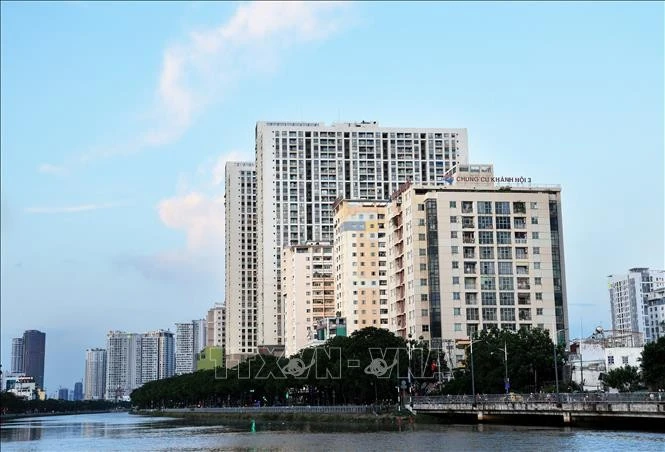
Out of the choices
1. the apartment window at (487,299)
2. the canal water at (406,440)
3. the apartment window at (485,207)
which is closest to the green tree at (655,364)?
the canal water at (406,440)

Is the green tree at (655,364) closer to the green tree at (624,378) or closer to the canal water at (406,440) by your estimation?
the green tree at (624,378)

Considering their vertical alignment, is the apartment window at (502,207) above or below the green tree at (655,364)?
above

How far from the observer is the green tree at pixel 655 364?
108 m

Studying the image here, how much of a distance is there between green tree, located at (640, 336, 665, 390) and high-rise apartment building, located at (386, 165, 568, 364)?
184ft

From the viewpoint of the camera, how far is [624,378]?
125 m

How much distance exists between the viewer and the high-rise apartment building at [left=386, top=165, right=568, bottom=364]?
167m

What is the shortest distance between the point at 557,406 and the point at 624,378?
29.8 metres

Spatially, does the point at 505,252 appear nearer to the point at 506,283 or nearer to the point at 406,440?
the point at 506,283

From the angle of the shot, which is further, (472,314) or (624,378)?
(472,314)

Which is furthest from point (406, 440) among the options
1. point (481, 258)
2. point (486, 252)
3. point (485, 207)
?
point (485, 207)

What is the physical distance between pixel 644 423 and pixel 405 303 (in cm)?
8473

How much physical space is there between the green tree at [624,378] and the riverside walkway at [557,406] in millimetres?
19697

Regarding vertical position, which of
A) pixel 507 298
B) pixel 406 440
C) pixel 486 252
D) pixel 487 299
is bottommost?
pixel 406 440

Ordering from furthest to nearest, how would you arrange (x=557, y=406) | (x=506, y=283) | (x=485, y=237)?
(x=485, y=237) → (x=506, y=283) → (x=557, y=406)
